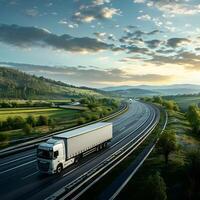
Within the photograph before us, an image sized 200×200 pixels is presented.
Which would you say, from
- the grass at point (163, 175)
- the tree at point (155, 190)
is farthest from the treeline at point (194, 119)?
the tree at point (155, 190)

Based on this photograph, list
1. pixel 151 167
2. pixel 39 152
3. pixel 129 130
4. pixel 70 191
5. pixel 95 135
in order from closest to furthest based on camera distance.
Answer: pixel 70 191 → pixel 39 152 → pixel 151 167 → pixel 95 135 → pixel 129 130

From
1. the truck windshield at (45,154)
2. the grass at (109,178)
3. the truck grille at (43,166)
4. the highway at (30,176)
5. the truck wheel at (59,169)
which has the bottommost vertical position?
the highway at (30,176)

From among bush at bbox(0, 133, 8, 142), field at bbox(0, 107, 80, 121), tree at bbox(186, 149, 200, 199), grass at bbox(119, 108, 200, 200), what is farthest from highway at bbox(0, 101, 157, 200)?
field at bbox(0, 107, 80, 121)

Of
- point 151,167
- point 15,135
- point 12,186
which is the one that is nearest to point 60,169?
point 12,186

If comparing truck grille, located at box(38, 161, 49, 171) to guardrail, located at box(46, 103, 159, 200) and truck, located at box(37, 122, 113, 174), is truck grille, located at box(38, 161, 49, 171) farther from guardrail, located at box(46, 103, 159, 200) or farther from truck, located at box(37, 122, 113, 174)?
guardrail, located at box(46, 103, 159, 200)

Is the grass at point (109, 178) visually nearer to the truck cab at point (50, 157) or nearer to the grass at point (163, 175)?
the grass at point (163, 175)

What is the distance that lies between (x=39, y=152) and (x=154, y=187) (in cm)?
1459

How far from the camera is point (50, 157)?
3167cm

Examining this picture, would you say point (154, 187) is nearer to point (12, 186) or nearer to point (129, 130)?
point (12, 186)

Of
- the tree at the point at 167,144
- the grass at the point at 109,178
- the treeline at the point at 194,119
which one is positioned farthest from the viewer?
the treeline at the point at 194,119

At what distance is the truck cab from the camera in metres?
31.7

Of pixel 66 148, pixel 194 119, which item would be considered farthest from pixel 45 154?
pixel 194 119

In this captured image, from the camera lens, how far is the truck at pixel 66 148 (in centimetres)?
3184

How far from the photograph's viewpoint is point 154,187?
904 inches
